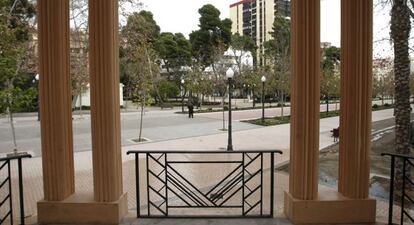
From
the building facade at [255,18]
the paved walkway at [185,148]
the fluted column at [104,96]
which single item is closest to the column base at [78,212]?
the fluted column at [104,96]

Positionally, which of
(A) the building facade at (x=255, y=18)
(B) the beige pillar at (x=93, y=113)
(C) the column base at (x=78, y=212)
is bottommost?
(C) the column base at (x=78, y=212)

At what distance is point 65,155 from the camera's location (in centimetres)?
466

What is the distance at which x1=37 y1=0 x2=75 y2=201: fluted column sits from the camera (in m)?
4.52

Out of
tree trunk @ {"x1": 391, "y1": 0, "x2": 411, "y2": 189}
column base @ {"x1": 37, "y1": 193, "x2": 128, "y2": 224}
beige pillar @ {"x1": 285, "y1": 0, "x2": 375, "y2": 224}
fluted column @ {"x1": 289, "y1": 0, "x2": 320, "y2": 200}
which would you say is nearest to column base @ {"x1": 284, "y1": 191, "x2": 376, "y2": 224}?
beige pillar @ {"x1": 285, "y1": 0, "x2": 375, "y2": 224}

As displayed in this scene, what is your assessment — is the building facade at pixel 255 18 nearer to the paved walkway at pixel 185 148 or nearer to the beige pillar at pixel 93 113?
the paved walkway at pixel 185 148

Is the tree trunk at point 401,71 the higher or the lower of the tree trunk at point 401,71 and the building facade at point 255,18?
the lower

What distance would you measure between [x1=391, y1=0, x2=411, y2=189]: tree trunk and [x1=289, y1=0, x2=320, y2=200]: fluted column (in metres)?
5.20

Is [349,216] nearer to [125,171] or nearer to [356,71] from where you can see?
[356,71]

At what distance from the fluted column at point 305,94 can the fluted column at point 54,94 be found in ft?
9.86

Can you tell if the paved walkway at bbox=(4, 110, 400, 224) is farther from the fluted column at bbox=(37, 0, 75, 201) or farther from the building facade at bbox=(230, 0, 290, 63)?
the building facade at bbox=(230, 0, 290, 63)

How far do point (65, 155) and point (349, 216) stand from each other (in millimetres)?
3776

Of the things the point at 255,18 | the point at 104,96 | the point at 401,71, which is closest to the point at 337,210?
the point at 104,96

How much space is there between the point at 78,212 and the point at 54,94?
155 centimetres

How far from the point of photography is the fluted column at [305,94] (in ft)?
14.7
